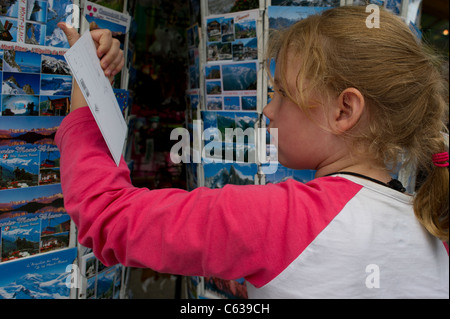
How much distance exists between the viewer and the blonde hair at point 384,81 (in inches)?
25.2

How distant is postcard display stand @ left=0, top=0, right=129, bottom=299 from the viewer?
87 centimetres

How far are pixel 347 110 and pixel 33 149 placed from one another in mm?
820

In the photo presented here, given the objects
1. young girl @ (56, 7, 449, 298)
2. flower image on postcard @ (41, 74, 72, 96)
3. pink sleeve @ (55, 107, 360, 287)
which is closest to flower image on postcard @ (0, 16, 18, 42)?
flower image on postcard @ (41, 74, 72, 96)

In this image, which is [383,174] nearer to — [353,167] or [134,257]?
[353,167]

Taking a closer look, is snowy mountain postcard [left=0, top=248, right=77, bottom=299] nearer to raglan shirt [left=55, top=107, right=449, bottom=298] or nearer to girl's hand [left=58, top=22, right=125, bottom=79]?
raglan shirt [left=55, top=107, right=449, bottom=298]

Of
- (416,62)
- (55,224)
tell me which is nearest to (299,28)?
(416,62)

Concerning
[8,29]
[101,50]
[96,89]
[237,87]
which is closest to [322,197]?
[96,89]

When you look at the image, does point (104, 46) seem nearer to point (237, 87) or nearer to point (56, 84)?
point (56, 84)

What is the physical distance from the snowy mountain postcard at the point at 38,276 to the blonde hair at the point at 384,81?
86 centimetres

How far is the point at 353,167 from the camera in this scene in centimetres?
67

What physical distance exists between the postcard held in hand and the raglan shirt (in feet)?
0.25

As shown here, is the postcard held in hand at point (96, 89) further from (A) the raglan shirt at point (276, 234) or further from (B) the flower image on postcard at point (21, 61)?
(B) the flower image on postcard at point (21, 61)

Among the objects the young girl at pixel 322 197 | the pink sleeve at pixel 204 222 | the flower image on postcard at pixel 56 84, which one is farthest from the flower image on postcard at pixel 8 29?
the pink sleeve at pixel 204 222

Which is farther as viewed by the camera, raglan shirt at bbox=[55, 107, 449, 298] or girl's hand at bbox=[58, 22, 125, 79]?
girl's hand at bbox=[58, 22, 125, 79]
